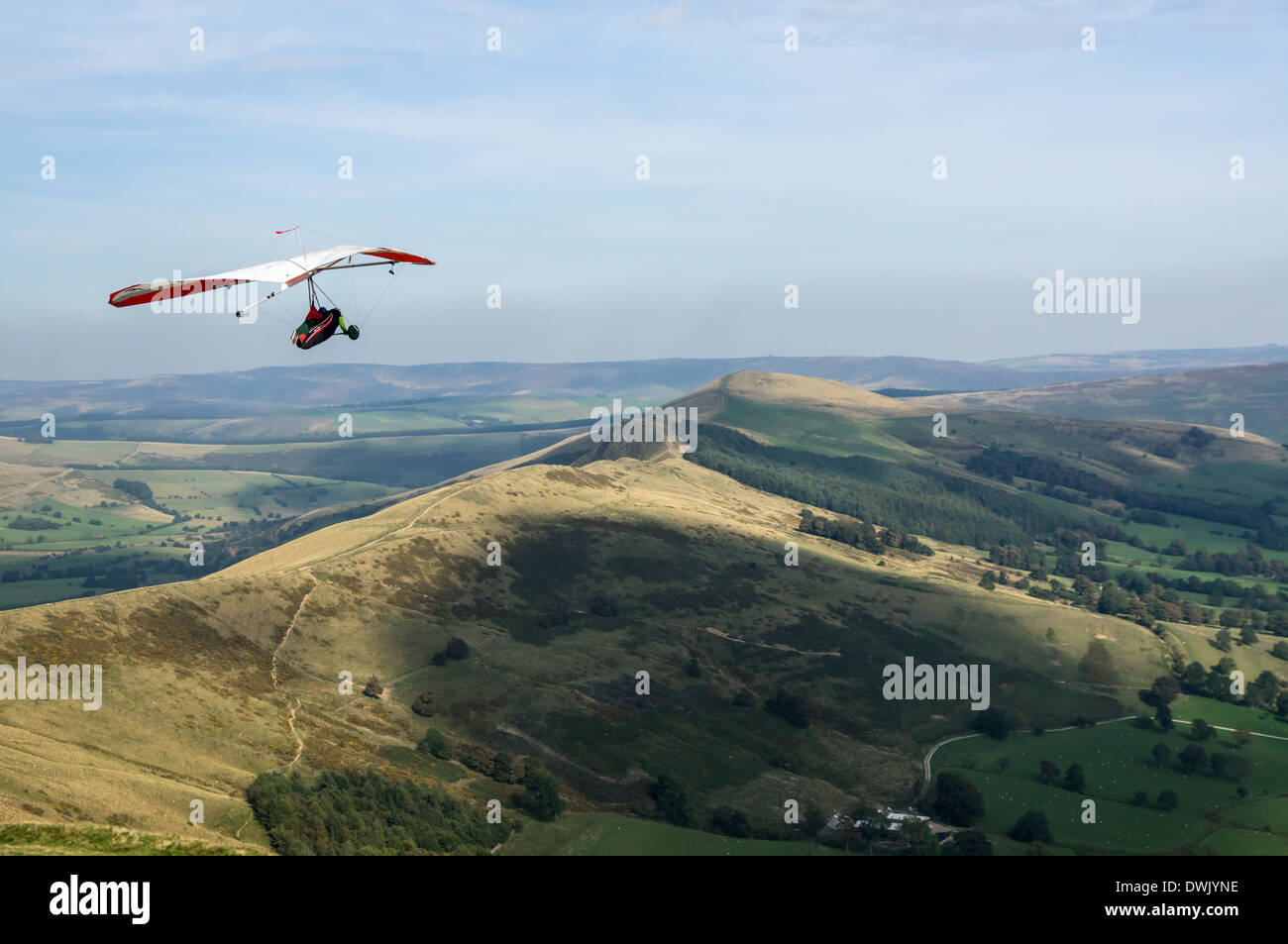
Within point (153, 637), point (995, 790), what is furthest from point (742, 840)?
point (153, 637)

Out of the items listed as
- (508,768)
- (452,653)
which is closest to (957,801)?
(508,768)

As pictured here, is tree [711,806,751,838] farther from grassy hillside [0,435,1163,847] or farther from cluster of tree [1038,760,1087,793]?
cluster of tree [1038,760,1087,793]

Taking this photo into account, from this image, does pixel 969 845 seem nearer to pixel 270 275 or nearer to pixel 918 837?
pixel 918 837

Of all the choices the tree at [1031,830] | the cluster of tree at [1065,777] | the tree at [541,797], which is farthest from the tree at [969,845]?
the tree at [541,797]

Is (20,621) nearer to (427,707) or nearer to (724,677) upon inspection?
(427,707)

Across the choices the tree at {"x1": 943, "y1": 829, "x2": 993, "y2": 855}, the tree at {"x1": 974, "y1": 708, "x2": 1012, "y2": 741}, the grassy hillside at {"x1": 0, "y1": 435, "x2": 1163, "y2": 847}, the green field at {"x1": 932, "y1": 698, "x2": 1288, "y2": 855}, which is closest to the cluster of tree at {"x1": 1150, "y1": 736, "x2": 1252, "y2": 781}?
the green field at {"x1": 932, "y1": 698, "x2": 1288, "y2": 855}

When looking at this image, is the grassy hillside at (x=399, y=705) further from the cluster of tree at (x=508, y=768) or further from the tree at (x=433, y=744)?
the cluster of tree at (x=508, y=768)

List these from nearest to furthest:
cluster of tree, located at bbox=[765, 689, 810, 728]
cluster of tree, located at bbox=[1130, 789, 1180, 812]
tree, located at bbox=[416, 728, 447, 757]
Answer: tree, located at bbox=[416, 728, 447, 757] < cluster of tree, located at bbox=[1130, 789, 1180, 812] < cluster of tree, located at bbox=[765, 689, 810, 728]
